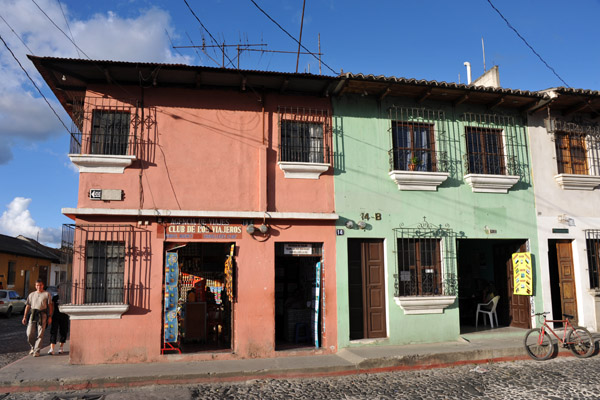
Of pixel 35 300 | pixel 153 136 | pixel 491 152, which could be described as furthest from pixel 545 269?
pixel 35 300

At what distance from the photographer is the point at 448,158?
11.0 metres

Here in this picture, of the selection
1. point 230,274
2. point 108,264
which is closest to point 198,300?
point 230,274

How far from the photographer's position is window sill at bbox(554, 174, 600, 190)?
1159cm

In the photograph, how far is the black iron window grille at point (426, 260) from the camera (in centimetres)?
1044

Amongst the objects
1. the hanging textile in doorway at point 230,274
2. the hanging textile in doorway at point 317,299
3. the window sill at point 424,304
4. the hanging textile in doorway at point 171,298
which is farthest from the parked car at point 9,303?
the window sill at point 424,304

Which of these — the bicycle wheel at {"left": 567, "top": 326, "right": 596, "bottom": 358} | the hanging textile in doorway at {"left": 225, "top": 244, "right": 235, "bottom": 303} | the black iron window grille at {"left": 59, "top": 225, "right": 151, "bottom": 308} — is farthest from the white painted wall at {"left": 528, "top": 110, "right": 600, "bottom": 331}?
the black iron window grille at {"left": 59, "top": 225, "right": 151, "bottom": 308}

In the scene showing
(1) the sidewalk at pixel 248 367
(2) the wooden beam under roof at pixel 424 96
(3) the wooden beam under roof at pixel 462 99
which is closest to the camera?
(1) the sidewalk at pixel 248 367

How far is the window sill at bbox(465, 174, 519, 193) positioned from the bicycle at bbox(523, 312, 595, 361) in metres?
3.10

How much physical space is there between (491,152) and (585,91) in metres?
2.61

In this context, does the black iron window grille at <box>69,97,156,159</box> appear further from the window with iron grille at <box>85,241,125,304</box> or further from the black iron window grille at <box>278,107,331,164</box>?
the black iron window grille at <box>278,107,331,164</box>

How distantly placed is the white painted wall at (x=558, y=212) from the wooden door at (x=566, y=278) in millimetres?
107

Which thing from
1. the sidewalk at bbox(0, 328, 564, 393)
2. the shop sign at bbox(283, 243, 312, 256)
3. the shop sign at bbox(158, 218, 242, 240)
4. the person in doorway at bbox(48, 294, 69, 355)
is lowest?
the sidewalk at bbox(0, 328, 564, 393)

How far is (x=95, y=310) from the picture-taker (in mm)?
8734

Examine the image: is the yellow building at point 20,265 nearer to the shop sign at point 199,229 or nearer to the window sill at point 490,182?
the shop sign at point 199,229
